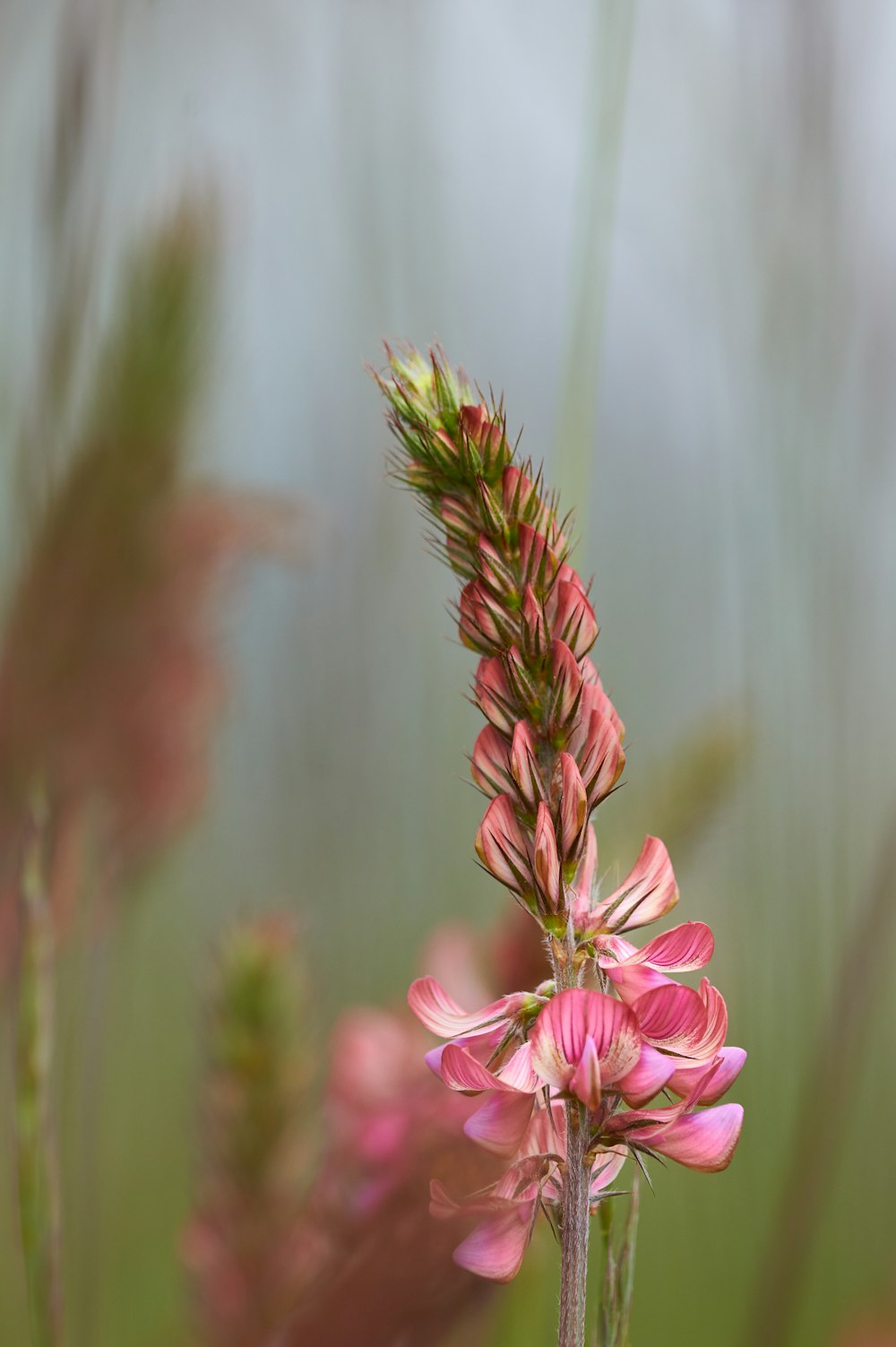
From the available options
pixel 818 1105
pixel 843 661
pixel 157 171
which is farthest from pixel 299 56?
pixel 818 1105

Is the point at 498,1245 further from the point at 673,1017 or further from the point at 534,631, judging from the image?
the point at 534,631

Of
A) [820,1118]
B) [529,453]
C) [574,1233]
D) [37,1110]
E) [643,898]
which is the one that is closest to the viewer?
[574,1233]

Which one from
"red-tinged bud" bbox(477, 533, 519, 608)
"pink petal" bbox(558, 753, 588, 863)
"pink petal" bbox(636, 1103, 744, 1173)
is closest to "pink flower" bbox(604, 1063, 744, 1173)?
"pink petal" bbox(636, 1103, 744, 1173)

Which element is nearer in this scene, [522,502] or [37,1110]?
[522,502]

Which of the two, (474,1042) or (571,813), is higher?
(571,813)

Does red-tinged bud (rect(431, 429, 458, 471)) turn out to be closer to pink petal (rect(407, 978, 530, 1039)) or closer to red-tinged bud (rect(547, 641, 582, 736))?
red-tinged bud (rect(547, 641, 582, 736))

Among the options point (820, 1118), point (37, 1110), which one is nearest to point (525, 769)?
point (37, 1110)
